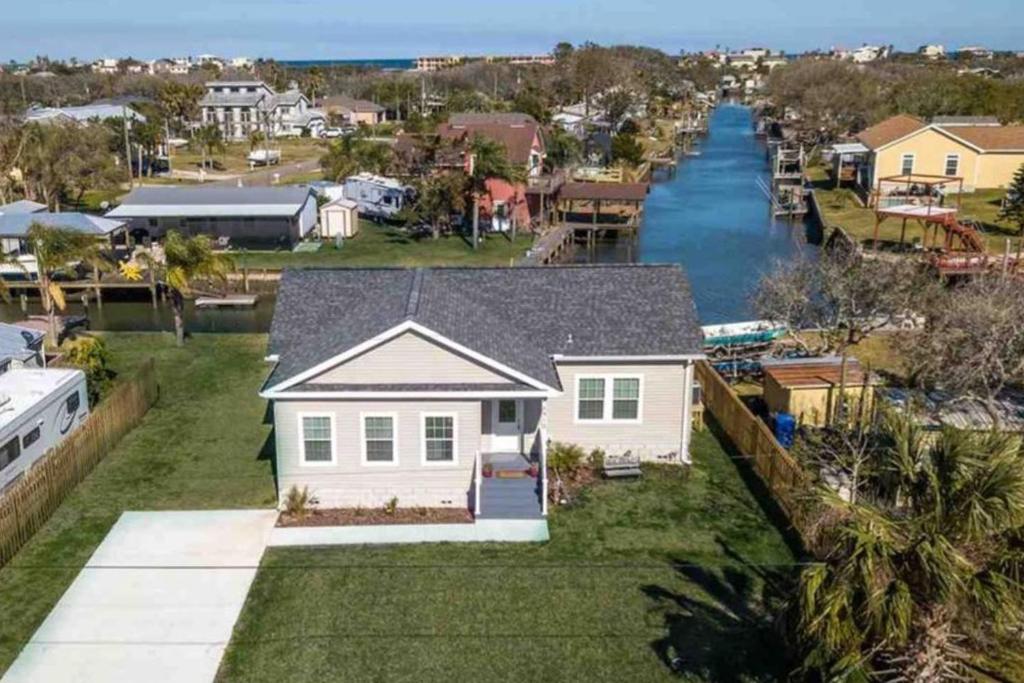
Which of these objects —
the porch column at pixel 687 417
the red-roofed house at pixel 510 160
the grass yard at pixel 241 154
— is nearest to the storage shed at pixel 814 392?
the porch column at pixel 687 417

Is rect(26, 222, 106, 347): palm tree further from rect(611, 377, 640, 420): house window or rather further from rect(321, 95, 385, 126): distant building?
rect(321, 95, 385, 126): distant building

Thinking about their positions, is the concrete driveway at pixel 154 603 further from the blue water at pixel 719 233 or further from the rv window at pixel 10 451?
the blue water at pixel 719 233

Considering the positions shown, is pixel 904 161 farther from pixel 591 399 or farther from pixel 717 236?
pixel 591 399

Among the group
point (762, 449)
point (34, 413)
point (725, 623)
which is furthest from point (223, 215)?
point (725, 623)

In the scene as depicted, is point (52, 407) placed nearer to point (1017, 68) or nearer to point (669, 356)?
point (669, 356)

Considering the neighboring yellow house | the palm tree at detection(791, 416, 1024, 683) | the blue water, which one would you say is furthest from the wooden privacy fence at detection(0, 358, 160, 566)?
the neighboring yellow house

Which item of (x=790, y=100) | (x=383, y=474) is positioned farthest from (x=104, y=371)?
(x=790, y=100)
